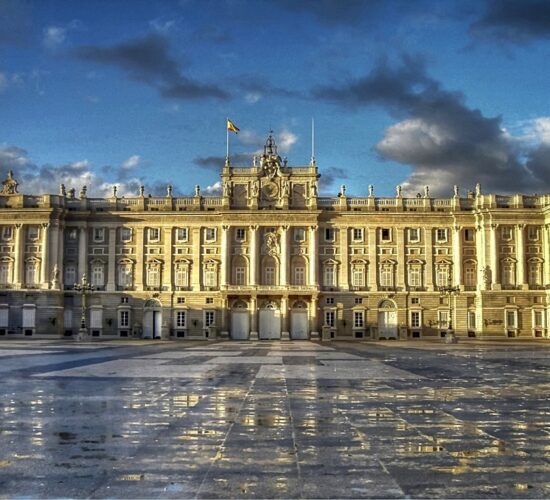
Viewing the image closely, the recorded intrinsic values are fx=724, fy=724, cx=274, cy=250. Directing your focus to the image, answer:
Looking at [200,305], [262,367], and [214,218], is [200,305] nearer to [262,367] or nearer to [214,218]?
[214,218]

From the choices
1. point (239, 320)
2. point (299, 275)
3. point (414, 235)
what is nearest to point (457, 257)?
point (414, 235)

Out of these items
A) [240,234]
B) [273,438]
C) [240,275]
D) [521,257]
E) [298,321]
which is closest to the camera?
[273,438]

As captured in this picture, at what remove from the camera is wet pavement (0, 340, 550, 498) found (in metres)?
8.41

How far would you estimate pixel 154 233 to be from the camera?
83688 mm

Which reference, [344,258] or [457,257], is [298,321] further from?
[457,257]

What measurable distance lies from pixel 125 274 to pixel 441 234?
120ft

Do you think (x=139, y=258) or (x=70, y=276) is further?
(x=139, y=258)

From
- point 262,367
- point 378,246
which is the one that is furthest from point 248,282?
point 262,367

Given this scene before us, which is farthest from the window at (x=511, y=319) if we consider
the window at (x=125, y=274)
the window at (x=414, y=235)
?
the window at (x=125, y=274)

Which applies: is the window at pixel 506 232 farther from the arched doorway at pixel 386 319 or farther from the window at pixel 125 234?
the window at pixel 125 234

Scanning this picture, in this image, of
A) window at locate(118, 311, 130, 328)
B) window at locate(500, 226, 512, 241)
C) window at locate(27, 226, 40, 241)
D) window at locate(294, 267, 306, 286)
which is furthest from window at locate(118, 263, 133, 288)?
window at locate(500, 226, 512, 241)

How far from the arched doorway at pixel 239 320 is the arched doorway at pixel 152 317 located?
27.6 feet

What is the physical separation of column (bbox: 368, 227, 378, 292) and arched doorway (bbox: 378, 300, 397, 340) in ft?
7.74

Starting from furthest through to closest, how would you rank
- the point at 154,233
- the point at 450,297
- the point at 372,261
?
the point at 154,233
the point at 372,261
the point at 450,297
